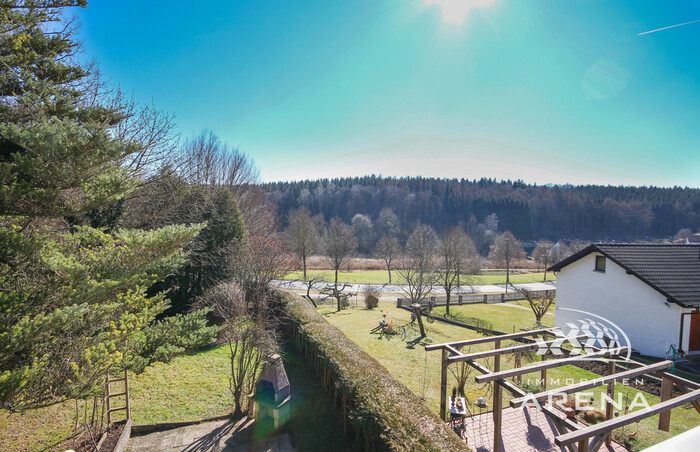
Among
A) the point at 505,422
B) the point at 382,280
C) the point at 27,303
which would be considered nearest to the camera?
the point at 27,303

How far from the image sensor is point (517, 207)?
7988 centimetres

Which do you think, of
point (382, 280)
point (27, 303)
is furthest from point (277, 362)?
point (382, 280)

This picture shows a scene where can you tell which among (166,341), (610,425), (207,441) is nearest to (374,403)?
(610,425)

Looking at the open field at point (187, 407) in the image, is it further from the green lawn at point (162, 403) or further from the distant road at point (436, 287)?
the distant road at point (436, 287)

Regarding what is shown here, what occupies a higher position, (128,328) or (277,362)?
(128,328)

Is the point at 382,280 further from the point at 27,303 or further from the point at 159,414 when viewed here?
the point at 27,303

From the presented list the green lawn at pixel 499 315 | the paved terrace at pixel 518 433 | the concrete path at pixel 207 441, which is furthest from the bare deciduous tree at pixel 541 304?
the concrete path at pixel 207 441

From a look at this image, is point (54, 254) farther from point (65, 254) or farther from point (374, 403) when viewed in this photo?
point (374, 403)

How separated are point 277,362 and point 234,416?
6.55ft

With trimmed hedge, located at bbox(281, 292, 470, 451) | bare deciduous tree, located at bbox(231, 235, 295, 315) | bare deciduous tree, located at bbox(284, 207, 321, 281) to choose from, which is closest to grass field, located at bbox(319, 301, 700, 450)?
trimmed hedge, located at bbox(281, 292, 470, 451)

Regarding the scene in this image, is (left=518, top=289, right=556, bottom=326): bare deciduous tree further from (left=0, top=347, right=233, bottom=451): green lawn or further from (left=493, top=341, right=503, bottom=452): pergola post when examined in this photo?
(left=0, top=347, right=233, bottom=451): green lawn

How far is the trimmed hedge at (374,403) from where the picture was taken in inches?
169

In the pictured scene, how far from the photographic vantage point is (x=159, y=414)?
7625mm

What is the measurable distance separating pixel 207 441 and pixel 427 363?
761 cm
